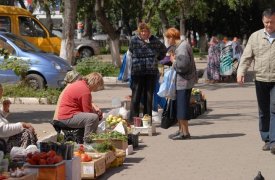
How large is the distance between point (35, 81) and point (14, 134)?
36.2 ft

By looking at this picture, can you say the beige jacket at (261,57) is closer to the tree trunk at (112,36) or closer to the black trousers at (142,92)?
the black trousers at (142,92)

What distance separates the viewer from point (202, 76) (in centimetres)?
2812

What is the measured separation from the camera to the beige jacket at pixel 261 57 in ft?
34.1

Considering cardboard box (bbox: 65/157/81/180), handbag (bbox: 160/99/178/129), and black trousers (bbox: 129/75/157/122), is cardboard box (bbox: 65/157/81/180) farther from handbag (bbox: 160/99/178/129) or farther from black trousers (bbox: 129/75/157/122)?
black trousers (bbox: 129/75/157/122)

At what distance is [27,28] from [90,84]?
1716cm

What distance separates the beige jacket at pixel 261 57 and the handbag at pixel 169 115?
2.42m

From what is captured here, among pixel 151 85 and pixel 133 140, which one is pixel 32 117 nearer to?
pixel 151 85

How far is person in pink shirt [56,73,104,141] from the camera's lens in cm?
1041

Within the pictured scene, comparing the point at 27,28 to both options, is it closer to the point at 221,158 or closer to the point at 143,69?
the point at 143,69

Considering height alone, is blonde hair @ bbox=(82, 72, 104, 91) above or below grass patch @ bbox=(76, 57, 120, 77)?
below

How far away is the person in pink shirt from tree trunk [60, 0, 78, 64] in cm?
1312

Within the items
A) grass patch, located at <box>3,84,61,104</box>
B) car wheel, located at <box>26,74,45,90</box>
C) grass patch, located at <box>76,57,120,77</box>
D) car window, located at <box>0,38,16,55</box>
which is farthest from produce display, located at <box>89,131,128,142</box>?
grass patch, located at <box>76,57,120,77</box>

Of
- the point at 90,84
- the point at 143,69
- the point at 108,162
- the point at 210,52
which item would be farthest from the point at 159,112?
the point at 210,52

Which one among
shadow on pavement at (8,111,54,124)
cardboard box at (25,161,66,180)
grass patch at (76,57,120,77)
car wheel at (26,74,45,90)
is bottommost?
cardboard box at (25,161,66,180)
